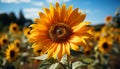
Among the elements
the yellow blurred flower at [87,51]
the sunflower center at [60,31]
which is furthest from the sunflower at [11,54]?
the sunflower center at [60,31]

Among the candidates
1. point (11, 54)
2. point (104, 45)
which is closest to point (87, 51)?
point (104, 45)

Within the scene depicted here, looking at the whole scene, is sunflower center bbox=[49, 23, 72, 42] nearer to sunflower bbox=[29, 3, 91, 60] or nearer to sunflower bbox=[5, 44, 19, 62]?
sunflower bbox=[29, 3, 91, 60]

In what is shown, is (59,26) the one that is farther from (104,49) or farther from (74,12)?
(104,49)

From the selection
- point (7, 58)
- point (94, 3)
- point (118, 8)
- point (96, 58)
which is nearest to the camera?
point (94, 3)

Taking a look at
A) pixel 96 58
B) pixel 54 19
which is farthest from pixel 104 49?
pixel 54 19

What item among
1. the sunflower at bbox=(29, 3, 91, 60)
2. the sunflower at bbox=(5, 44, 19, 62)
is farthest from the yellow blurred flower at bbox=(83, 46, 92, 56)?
the sunflower at bbox=(29, 3, 91, 60)

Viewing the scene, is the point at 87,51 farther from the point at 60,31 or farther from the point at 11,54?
the point at 60,31

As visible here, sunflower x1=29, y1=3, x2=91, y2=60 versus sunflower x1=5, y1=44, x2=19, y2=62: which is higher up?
sunflower x1=29, y1=3, x2=91, y2=60
